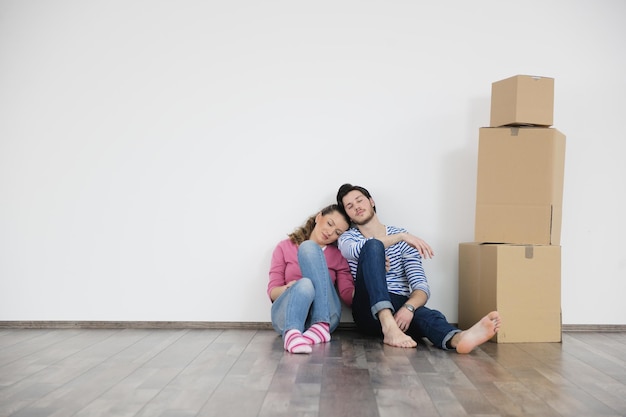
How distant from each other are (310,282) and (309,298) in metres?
0.07

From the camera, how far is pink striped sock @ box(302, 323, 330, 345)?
271 cm

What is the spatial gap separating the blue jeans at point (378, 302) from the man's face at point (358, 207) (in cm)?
25


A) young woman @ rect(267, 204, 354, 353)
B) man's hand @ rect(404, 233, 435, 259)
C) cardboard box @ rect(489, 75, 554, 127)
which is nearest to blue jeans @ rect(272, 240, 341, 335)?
young woman @ rect(267, 204, 354, 353)

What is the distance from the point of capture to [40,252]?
10.7 ft

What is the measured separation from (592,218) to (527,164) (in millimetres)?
643

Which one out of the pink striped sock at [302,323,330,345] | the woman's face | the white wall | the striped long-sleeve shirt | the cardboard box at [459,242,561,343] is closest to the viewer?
the pink striped sock at [302,323,330,345]

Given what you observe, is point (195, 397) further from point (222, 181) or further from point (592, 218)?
point (592, 218)

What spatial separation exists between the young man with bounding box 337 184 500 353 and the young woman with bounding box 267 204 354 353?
0.25ft

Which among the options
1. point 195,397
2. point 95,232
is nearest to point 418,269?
point 195,397

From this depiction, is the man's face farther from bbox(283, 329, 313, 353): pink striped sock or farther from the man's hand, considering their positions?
bbox(283, 329, 313, 353): pink striped sock

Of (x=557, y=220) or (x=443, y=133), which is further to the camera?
(x=443, y=133)

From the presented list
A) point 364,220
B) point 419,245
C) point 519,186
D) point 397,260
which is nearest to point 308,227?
point 364,220

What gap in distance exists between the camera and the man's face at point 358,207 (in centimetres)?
304

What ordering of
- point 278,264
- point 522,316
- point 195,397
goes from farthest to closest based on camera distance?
point 278,264, point 522,316, point 195,397
